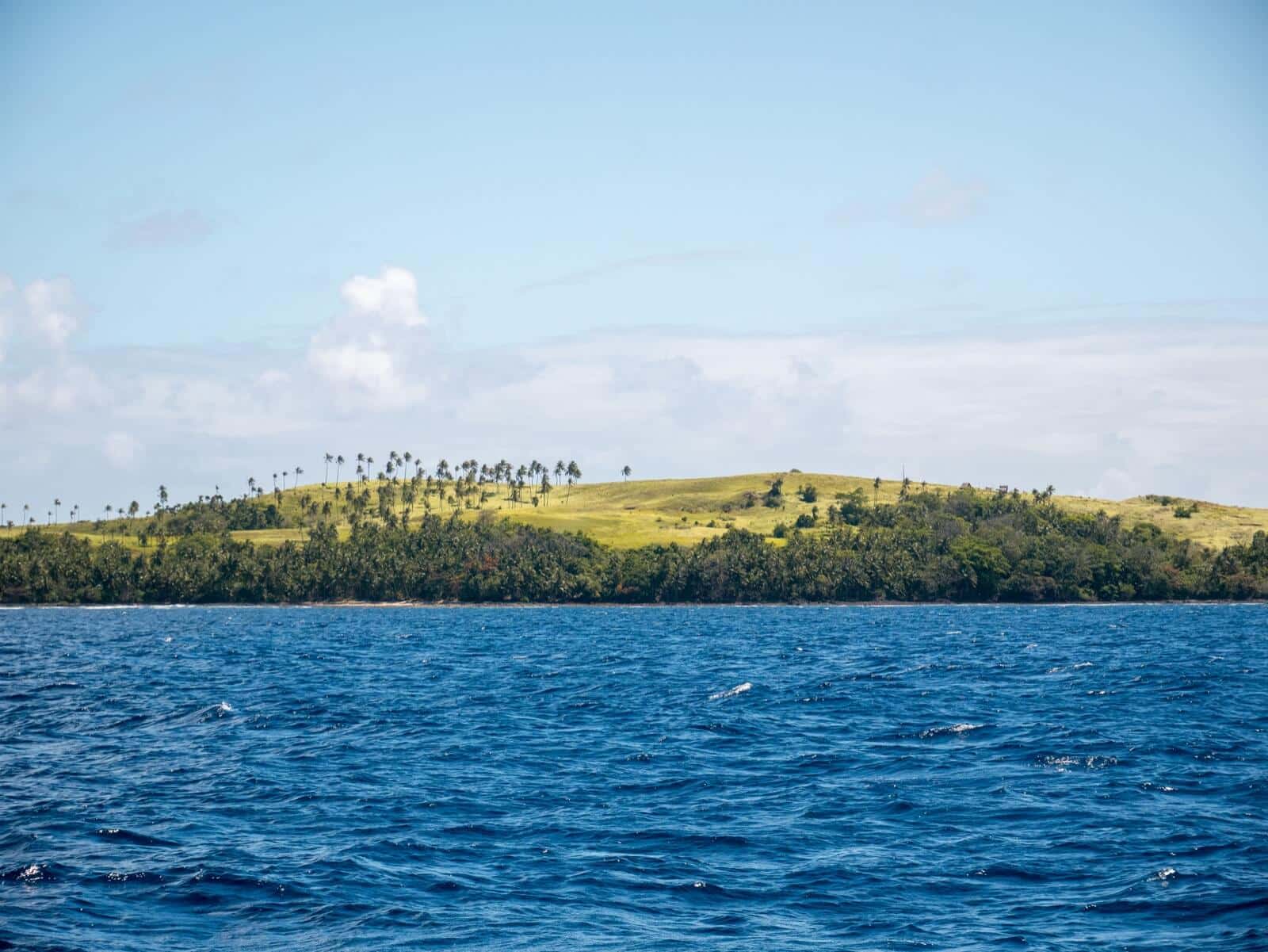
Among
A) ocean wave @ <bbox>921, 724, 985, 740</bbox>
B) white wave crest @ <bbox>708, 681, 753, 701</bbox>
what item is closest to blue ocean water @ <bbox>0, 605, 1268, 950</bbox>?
ocean wave @ <bbox>921, 724, 985, 740</bbox>

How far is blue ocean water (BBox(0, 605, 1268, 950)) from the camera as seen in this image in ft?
76.5

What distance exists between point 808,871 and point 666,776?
11.3m

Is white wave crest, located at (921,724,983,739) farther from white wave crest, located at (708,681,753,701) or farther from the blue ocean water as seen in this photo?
white wave crest, located at (708,681,753,701)

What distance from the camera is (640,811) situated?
32.6 metres

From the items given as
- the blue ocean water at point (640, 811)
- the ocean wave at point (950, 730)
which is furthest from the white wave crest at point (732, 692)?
the ocean wave at point (950, 730)

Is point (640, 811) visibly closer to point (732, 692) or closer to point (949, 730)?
point (949, 730)

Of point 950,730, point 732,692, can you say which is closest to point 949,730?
point 950,730

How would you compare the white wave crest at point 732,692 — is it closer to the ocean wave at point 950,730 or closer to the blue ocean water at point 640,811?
the blue ocean water at point 640,811

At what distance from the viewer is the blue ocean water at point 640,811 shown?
23328 mm

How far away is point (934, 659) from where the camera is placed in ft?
268

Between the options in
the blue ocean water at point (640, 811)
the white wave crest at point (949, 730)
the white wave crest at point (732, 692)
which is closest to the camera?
the blue ocean water at point (640, 811)

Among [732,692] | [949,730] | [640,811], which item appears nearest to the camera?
[640,811]

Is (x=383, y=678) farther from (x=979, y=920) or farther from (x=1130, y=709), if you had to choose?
(x=979, y=920)

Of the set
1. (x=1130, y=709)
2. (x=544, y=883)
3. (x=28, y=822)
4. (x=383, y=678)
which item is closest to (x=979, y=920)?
(x=544, y=883)
